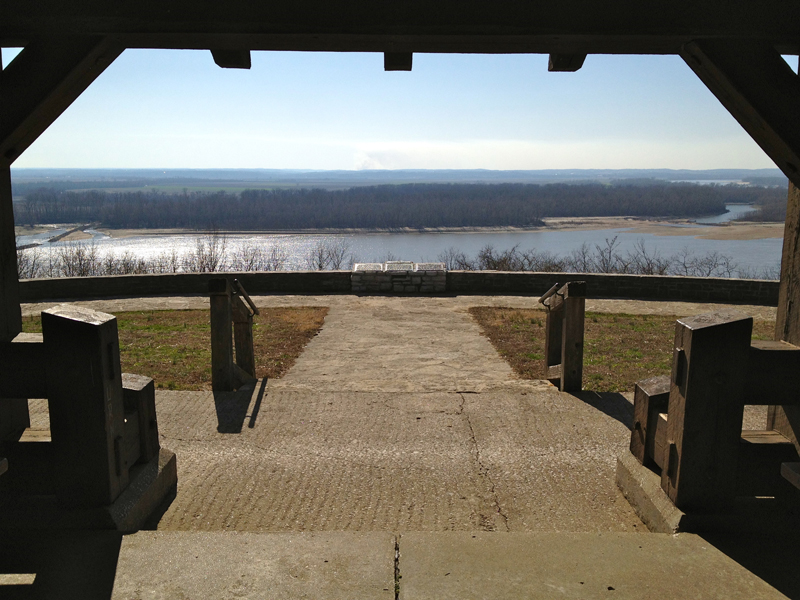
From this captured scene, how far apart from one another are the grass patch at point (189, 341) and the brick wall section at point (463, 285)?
1.85 meters

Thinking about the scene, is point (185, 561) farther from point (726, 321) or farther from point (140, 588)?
point (726, 321)

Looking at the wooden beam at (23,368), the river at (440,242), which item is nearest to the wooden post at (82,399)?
the wooden beam at (23,368)

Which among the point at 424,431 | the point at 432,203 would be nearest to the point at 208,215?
the point at 432,203

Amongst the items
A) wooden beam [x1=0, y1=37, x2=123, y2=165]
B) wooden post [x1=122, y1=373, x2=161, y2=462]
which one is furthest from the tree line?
wooden beam [x1=0, y1=37, x2=123, y2=165]

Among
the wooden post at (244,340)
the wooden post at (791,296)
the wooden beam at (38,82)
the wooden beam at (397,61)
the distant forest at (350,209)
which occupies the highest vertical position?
the distant forest at (350,209)

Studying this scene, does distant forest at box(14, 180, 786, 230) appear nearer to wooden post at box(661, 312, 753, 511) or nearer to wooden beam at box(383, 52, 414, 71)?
wooden beam at box(383, 52, 414, 71)

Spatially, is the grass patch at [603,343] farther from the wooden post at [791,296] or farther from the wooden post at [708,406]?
the wooden post at [708,406]

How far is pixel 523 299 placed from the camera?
42.5 feet

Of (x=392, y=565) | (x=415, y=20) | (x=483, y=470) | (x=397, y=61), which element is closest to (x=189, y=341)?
(x=483, y=470)

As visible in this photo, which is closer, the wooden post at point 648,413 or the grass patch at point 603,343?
the wooden post at point 648,413

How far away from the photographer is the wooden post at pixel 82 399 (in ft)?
10.1

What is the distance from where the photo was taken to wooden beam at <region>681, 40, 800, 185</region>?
10.6ft

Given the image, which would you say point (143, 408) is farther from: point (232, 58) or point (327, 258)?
point (327, 258)

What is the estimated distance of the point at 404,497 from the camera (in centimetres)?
419
